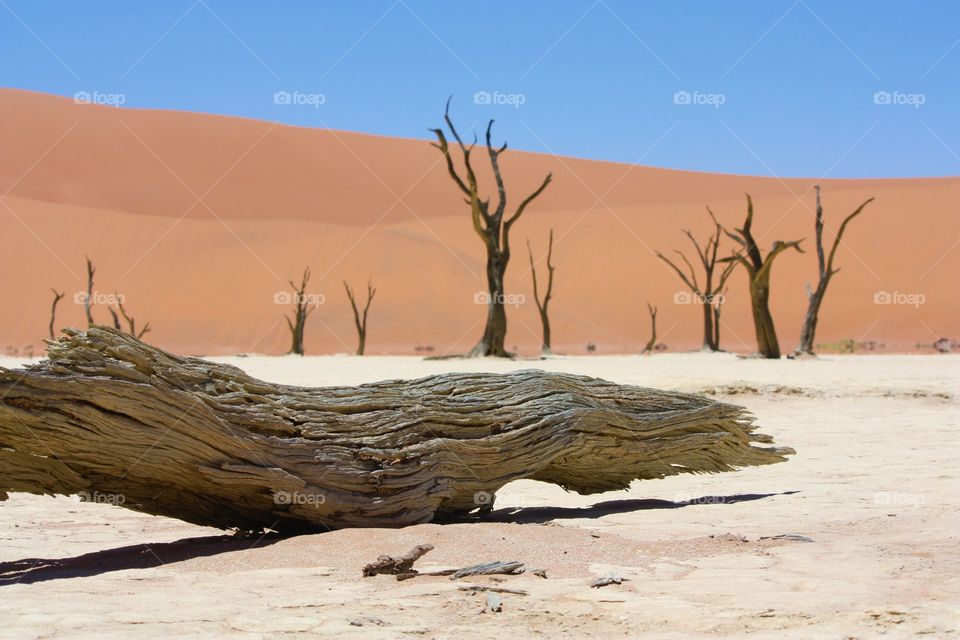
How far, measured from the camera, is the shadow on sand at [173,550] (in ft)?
18.4

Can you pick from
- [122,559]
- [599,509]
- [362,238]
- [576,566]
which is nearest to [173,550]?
[122,559]

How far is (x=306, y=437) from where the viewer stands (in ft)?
21.7

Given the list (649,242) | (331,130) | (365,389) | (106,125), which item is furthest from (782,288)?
(365,389)

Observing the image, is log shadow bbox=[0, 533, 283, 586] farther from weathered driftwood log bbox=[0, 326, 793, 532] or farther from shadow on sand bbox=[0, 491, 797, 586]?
weathered driftwood log bbox=[0, 326, 793, 532]

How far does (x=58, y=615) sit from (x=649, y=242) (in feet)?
209

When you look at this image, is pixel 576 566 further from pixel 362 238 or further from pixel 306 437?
pixel 362 238

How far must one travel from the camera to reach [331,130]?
86.5m

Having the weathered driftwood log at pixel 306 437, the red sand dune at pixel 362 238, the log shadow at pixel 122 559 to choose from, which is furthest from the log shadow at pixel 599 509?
the red sand dune at pixel 362 238

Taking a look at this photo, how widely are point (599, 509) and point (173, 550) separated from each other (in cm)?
306

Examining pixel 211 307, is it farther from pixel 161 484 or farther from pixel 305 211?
pixel 161 484

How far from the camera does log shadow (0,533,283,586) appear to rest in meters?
5.52

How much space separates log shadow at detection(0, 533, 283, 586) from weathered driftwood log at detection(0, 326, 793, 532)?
19 centimetres

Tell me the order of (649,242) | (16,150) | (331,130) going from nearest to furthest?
(649,242), (16,150), (331,130)

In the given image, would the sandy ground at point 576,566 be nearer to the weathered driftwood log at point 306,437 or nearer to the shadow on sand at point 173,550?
the shadow on sand at point 173,550
